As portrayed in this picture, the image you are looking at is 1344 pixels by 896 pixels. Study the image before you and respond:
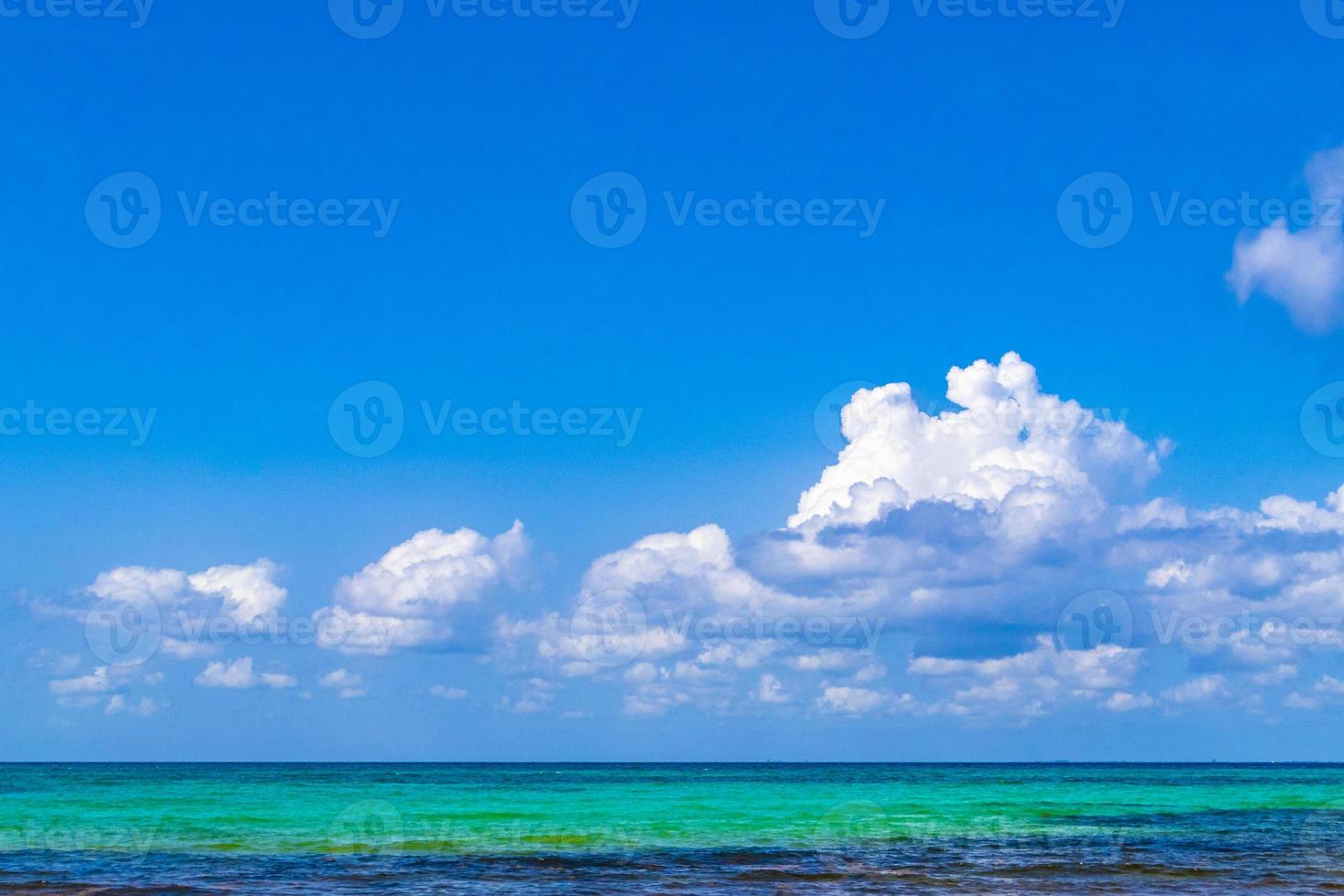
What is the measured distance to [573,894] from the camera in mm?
31562

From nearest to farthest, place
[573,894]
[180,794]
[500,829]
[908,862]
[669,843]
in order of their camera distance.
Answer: [573,894] → [908,862] → [669,843] → [500,829] → [180,794]

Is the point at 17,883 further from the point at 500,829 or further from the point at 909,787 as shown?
the point at 909,787

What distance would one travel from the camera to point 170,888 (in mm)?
32094

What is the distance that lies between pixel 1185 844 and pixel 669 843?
20.0 metres

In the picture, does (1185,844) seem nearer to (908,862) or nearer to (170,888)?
(908,862)

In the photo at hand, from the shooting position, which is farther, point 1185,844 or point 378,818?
point 378,818

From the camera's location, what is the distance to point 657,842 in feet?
150

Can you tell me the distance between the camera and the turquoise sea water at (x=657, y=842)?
34.1 meters

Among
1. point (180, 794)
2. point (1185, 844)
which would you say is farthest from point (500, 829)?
point (180, 794)

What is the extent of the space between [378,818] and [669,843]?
20.6 metres

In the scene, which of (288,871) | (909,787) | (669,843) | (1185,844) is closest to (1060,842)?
(1185,844)

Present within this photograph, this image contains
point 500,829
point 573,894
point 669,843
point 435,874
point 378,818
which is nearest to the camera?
point 573,894

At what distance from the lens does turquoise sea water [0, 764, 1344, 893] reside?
112 ft

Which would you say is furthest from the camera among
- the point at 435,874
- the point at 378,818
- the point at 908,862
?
the point at 378,818
